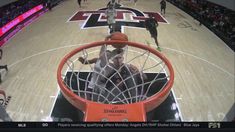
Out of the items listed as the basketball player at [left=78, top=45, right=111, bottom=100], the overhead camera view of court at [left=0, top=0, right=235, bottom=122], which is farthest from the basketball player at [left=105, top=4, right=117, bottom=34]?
the basketball player at [left=78, top=45, right=111, bottom=100]

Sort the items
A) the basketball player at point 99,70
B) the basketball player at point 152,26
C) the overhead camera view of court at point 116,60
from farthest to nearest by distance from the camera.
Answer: the basketball player at point 152,26, the basketball player at point 99,70, the overhead camera view of court at point 116,60

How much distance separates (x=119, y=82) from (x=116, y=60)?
0.53 ft

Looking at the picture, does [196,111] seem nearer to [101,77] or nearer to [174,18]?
[101,77]

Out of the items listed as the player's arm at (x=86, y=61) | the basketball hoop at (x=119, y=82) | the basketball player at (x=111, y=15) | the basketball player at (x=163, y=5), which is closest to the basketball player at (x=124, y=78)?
the basketball hoop at (x=119, y=82)

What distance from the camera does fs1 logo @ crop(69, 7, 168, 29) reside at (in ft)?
6.48

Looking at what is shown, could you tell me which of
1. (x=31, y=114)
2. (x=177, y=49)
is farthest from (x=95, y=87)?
(x=177, y=49)

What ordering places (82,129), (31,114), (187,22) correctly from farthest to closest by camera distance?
1. (187,22)
2. (31,114)
3. (82,129)

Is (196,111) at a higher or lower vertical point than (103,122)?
lower

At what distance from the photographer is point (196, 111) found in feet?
5.19

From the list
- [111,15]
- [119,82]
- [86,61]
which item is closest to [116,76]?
[119,82]

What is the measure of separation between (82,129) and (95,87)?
49 cm

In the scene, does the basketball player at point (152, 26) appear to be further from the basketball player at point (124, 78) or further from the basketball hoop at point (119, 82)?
the basketball player at point (124, 78)

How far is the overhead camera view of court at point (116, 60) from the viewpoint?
4.73 ft

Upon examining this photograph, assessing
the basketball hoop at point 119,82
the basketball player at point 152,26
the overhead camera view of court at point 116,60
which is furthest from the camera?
the basketball player at point 152,26
